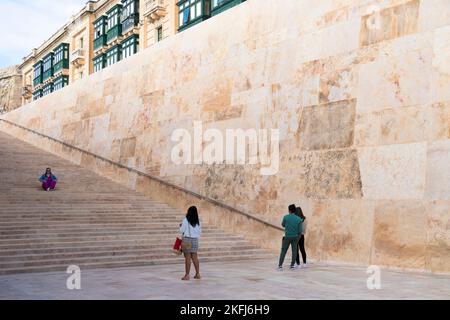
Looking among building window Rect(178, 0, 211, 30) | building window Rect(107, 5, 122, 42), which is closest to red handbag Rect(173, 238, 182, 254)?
building window Rect(178, 0, 211, 30)

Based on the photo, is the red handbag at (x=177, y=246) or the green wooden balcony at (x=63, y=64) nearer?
Result: the red handbag at (x=177, y=246)

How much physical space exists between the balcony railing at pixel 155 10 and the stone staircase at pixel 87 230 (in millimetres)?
16180

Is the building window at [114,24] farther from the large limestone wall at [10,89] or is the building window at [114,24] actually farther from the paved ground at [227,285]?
the paved ground at [227,285]

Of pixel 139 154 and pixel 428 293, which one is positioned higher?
pixel 139 154

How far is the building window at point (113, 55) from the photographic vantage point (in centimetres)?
3609

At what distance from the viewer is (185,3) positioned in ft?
94.7

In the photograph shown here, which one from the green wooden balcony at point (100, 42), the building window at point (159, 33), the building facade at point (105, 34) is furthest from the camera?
the green wooden balcony at point (100, 42)

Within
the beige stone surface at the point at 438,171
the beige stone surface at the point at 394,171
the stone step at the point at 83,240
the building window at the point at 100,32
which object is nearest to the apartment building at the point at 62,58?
the building window at the point at 100,32

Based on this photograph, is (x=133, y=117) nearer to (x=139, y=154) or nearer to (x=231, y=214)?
(x=139, y=154)

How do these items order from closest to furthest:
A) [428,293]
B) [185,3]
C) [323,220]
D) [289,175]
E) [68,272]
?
1. [428,293]
2. [68,272]
3. [323,220]
4. [289,175]
5. [185,3]

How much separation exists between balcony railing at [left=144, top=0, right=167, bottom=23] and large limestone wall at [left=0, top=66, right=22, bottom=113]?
31.8 meters

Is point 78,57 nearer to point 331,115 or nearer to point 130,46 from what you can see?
point 130,46
